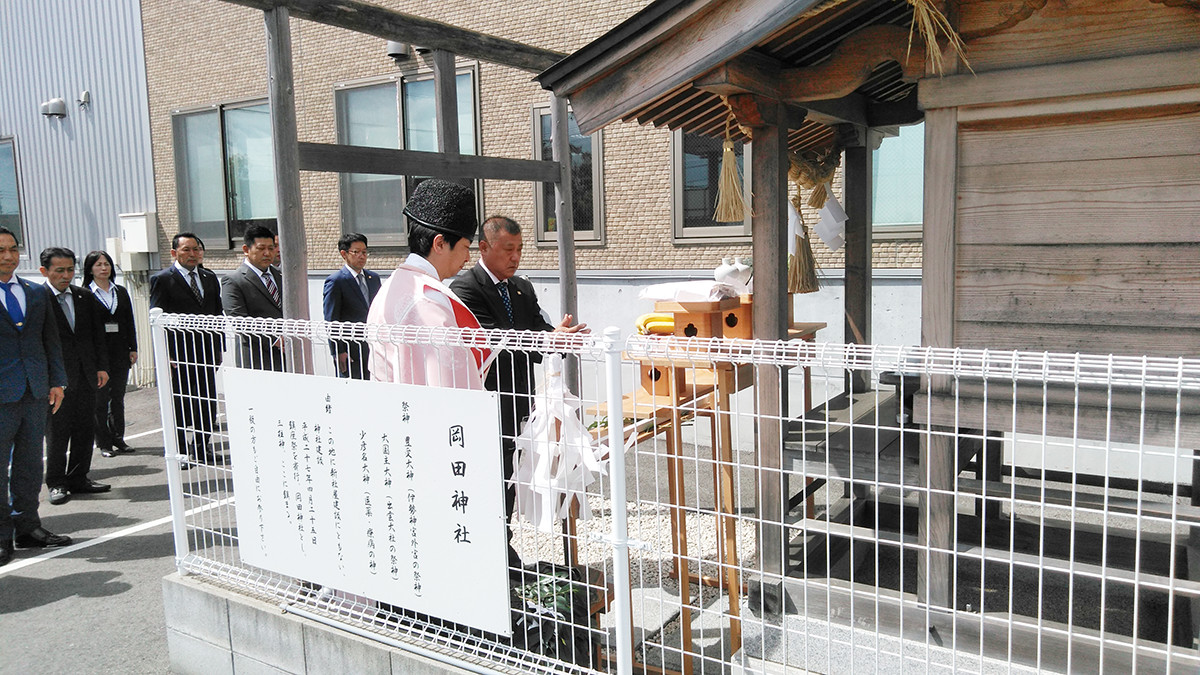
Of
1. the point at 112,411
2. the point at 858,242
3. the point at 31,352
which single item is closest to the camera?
the point at 858,242

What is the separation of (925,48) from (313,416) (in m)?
2.70

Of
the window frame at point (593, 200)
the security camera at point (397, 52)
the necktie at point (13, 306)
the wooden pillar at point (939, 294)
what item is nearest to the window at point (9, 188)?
the security camera at point (397, 52)

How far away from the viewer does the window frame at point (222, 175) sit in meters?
12.7

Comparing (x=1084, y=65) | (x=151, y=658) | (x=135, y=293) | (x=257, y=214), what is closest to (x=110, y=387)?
(x=151, y=658)

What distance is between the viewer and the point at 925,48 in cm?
299

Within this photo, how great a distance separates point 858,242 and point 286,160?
11.2 feet

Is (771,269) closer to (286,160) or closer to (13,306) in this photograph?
(286,160)

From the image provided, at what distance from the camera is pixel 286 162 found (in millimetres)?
3922

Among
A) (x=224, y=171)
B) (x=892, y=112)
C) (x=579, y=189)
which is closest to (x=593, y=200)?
(x=579, y=189)

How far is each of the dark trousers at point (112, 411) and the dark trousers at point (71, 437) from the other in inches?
34.7

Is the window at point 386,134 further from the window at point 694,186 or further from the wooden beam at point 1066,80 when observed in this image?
the wooden beam at point 1066,80

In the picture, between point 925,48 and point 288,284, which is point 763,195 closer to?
point 925,48

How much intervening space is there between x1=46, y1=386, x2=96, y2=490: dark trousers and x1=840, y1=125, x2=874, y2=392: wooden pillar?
6230 mm

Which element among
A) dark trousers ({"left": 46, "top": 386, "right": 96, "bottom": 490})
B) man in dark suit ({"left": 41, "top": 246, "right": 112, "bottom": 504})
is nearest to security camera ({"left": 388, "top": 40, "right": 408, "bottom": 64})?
man in dark suit ({"left": 41, "top": 246, "right": 112, "bottom": 504})
